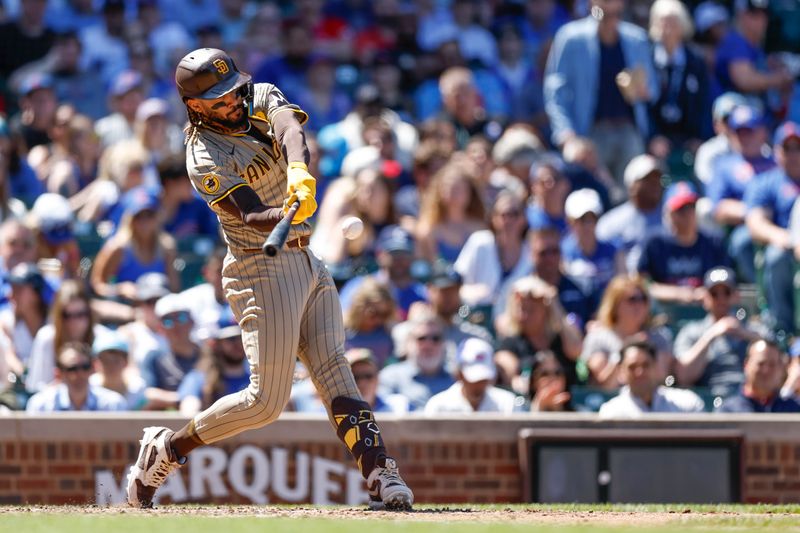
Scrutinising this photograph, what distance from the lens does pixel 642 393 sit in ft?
30.4

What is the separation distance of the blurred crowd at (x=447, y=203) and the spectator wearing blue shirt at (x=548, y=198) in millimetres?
21

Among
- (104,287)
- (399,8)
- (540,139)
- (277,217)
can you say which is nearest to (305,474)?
(104,287)

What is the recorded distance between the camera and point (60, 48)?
1411cm

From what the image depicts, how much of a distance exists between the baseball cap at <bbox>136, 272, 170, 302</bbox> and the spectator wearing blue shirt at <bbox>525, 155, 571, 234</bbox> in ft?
8.90

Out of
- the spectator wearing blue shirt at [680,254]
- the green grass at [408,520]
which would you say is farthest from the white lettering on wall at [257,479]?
the spectator wearing blue shirt at [680,254]

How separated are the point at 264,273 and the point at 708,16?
9.96m

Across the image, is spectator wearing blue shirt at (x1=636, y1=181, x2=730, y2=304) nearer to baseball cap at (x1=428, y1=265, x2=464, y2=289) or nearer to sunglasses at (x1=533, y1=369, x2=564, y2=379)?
baseball cap at (x1=428, y1=265, x2=464, y2=289)

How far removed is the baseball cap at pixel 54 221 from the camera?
35.8 ft

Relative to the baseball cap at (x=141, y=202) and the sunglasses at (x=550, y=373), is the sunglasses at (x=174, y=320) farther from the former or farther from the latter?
the sunglasses at (x=550, y=373)

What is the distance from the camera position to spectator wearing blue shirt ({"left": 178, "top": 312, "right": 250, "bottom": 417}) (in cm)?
933

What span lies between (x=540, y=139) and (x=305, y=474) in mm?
5300

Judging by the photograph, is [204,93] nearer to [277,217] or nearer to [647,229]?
[277,217]

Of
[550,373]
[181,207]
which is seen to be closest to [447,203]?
[181,207]

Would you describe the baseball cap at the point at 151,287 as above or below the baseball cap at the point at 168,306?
above
